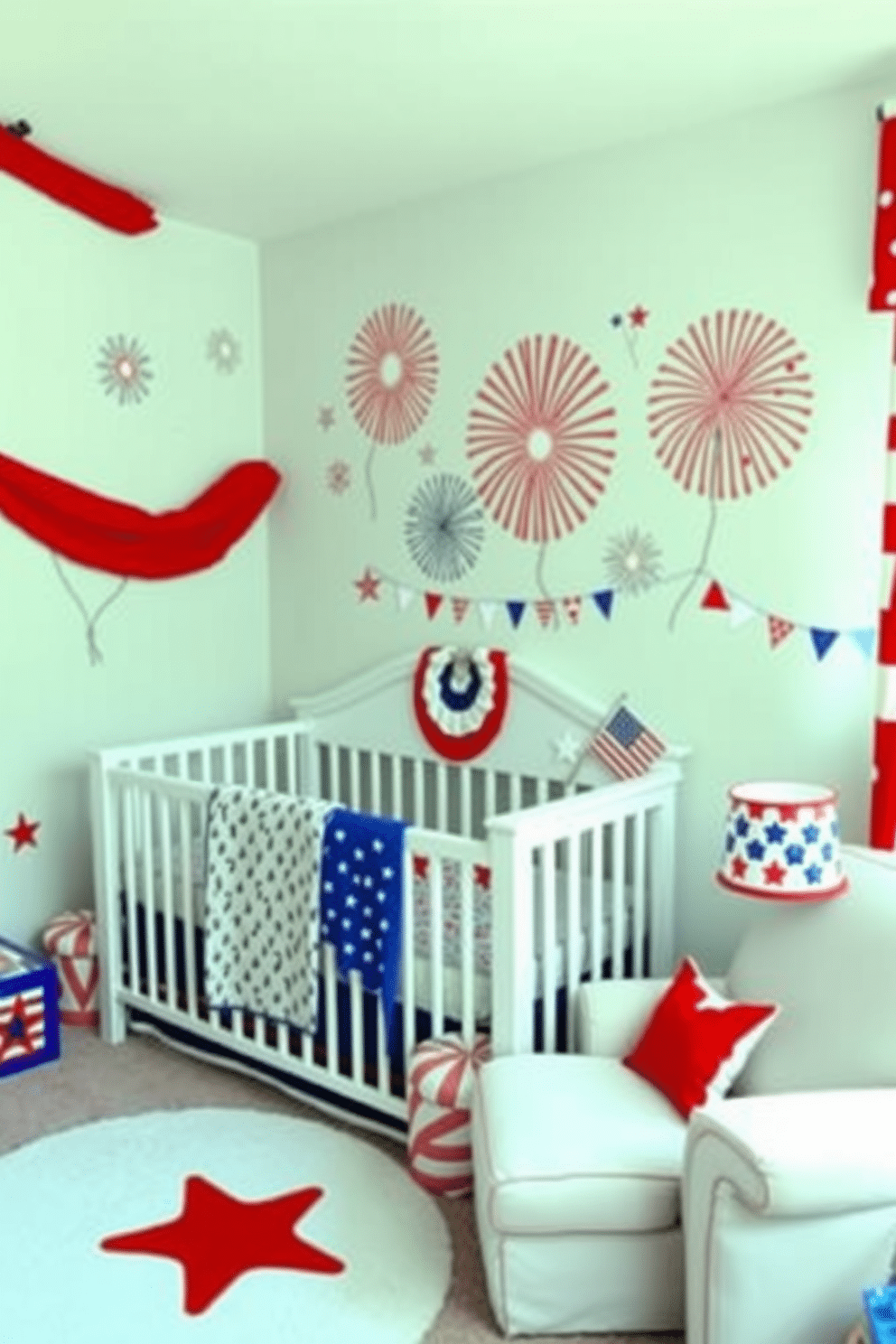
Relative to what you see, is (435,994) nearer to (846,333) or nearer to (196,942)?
(196,942)

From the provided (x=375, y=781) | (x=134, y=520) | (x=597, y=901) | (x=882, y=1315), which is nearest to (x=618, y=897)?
(x=597, y=901)

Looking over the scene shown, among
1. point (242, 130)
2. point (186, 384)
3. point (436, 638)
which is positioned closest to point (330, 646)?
point (436, 638)

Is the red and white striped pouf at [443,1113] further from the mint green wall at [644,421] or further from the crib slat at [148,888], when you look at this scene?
the crib slat at [148,888]

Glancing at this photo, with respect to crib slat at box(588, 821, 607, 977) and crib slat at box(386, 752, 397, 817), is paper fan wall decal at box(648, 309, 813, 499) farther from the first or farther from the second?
crib slat at box(386, 752, 397, 817)

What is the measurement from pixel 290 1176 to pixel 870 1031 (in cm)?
123

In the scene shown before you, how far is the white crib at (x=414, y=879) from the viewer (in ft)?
7.97

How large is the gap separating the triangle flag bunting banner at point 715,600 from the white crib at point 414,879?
14.2 inches

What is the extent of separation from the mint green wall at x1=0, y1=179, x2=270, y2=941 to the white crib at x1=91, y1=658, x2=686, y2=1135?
0.98 feet

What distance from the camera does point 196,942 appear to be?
3.01 metres

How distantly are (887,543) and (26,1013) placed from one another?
2.33 m

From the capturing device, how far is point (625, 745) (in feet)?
9.59

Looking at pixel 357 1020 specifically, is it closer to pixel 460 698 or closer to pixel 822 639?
pixel 460 698

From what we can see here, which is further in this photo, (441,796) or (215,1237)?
(441,796)

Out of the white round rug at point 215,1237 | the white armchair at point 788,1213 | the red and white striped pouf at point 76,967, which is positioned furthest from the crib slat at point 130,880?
the white armchair at point 788,1213
